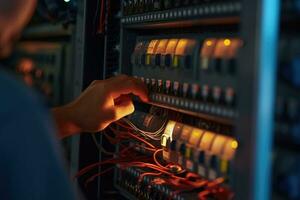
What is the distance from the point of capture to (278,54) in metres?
1.42

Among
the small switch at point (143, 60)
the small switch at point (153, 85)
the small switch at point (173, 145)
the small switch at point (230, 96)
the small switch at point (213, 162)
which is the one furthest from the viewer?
the small switch at point (143, 60)

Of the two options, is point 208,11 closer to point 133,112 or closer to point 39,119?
point 39,119

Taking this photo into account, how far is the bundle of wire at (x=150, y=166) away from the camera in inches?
69.1

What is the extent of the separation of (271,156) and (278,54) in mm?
243

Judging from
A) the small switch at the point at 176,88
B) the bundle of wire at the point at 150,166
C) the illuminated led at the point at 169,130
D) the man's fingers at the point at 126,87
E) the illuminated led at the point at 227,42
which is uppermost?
the illuminated led at the point at 227,42

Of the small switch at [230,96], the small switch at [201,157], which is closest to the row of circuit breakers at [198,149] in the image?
the small switch at [201,157]

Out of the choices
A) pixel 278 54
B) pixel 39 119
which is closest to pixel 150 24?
pixel 278 54

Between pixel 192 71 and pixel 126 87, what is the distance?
393mm

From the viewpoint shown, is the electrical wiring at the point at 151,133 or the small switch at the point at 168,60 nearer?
the small switch at the point at 168,60

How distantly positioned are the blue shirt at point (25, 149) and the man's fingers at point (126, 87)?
2.61 feet

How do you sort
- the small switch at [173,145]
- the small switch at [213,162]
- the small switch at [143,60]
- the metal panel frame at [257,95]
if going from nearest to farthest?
1. the metal panel frame at [257,95]
2. the small switch at [213,162]
3. the small switch at [173,145]
4. the small switch at [143,60]

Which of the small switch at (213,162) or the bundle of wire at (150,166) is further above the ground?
the small switch at (213,162)

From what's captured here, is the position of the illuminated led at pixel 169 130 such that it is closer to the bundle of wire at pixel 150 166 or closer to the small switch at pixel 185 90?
the bundle of wire at pixel 150 166

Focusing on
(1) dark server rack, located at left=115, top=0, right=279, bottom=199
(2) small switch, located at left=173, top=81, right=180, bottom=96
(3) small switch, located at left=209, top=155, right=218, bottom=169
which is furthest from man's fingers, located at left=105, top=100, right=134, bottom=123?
(1) dark server rack, located at left=115, top=0, right=279, bottom=199
